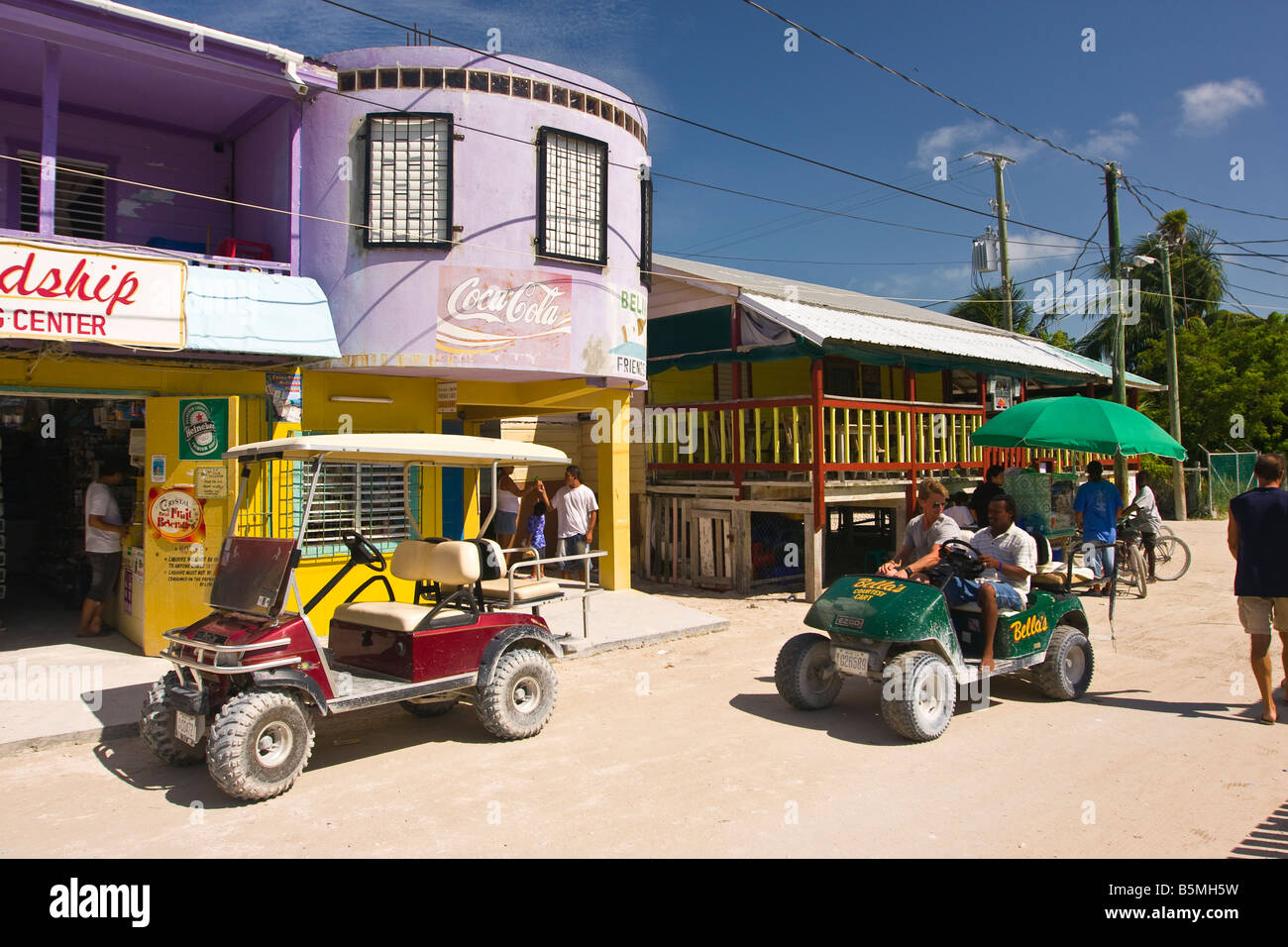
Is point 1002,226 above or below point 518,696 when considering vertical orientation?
above

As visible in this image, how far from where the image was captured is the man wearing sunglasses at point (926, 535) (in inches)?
277

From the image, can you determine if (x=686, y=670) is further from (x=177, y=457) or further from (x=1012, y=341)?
(x=1012, y=341)

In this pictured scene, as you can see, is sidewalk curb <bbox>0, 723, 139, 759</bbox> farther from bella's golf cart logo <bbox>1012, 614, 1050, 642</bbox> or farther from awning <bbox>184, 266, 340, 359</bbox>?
bella's golf cart logo <bbox>1012, 614, 1050, 642</bbox>

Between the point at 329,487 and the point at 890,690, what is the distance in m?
6.99

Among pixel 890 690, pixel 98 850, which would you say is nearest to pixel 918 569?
pixel 890 690

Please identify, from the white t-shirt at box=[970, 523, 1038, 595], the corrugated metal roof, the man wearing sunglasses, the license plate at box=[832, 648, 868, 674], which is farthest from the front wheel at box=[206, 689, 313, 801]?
the corrugated metal roof

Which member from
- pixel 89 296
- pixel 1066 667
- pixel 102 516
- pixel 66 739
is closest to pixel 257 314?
pixel 89 296

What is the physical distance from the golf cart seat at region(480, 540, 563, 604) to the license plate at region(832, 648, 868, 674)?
2.28 meters

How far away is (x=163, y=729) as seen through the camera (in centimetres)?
580

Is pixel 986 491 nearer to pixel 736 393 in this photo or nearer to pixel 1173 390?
pixel 736 393

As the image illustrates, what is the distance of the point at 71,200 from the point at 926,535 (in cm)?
999

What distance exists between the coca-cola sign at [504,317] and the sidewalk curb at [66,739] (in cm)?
497

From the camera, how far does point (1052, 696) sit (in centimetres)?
743
